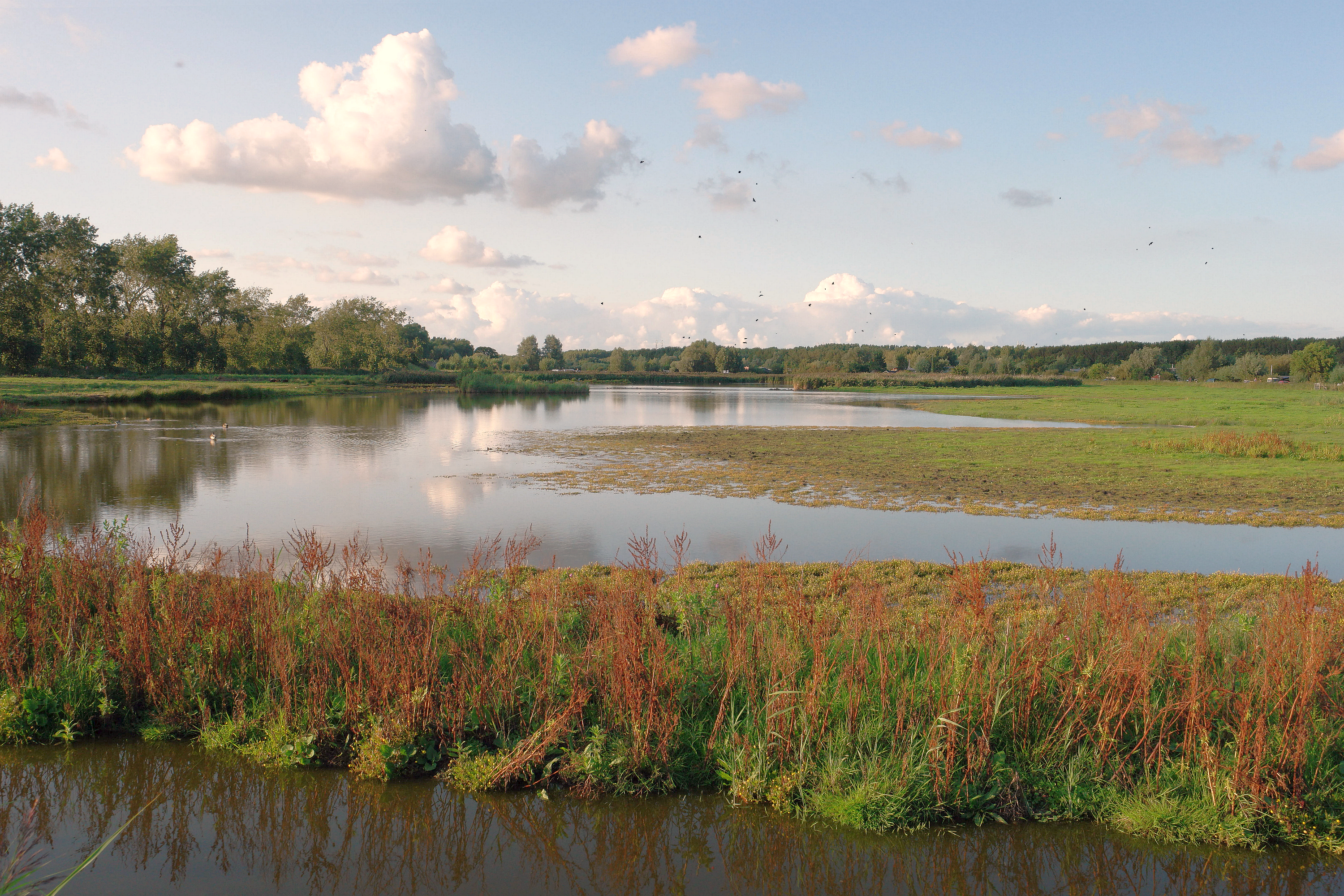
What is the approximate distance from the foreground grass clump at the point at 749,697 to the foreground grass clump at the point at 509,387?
83.9 m

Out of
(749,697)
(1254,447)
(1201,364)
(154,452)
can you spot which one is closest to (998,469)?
(1254,447)

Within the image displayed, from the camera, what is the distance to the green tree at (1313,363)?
363 feet

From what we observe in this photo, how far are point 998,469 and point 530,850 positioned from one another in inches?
942

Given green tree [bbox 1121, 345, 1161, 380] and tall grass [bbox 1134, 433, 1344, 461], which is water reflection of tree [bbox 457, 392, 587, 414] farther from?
green tree [bbox 1121, 345, 1161, 380]

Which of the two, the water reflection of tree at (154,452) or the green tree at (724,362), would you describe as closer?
A: the water reflection of tree at (154,452)

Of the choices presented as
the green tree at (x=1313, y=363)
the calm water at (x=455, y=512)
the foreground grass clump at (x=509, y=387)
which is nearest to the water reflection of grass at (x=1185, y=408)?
the green tree at (x=1313, y=363)

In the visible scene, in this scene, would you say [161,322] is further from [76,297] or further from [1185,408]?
[1185,408]

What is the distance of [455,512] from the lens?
1695 cm

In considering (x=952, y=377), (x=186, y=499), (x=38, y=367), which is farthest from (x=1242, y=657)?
(x=952, y=377)

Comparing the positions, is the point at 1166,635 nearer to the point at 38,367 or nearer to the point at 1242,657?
the point at 1242,657

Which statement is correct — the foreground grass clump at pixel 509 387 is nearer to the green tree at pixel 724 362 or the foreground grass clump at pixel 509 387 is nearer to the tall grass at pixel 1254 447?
the tall grass at pixel 1254 447

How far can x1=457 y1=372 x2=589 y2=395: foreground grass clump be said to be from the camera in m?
91.7

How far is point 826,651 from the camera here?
6828mm

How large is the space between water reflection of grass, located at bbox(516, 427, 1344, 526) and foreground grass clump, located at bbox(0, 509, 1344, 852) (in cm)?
1182
